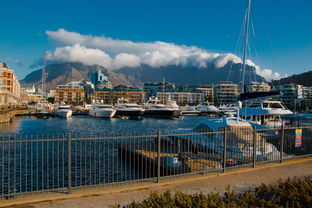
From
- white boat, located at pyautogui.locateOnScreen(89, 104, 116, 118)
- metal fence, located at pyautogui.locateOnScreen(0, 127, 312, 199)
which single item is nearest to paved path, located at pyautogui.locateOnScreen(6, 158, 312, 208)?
metal fence, located at pyautogui.locateOnScreen(0, 127, 312, 199)

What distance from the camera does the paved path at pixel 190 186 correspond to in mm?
7051

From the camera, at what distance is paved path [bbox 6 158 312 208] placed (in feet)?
23.1

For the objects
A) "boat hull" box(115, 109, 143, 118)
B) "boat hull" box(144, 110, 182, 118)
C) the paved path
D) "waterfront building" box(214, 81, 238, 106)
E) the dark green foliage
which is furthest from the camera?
"waterfront building" box(214, 81, 238, 106)

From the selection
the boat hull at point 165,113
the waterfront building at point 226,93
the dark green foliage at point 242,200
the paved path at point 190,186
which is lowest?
the boat hull at point 165,113

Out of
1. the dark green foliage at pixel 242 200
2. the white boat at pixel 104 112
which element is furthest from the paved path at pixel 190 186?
Result: the white boat at pixel 104 112

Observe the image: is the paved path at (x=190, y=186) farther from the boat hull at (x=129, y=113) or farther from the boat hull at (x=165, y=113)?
the boat hull at (x=165, y=113)

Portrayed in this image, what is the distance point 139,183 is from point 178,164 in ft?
24.2

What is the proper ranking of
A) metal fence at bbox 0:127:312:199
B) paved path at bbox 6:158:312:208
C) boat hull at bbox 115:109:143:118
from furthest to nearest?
1. boat hull at bbox 115:109:143:118
2. metal fence at bbox 0:127:312:199
3. paved path at bbox 6:158:312:208

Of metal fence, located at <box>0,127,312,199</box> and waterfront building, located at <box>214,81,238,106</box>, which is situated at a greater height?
waterfront building, located at <box>214,81,238,106</box>

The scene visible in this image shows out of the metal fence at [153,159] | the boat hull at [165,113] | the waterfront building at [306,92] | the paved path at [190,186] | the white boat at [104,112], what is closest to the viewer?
the paved path at [190,186]

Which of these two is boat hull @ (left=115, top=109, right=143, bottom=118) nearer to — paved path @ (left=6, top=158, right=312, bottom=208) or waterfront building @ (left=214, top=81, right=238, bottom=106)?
paved path @ (left=6, top=158, right=312, bottom=208)

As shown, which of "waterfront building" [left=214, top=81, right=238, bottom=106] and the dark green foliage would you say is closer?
the dark green foliage

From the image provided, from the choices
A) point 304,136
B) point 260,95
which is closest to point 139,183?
point 304,136

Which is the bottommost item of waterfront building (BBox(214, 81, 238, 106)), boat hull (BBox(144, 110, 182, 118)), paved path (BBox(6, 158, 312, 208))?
boat hull (BBox(144, 110, 182, 118))
